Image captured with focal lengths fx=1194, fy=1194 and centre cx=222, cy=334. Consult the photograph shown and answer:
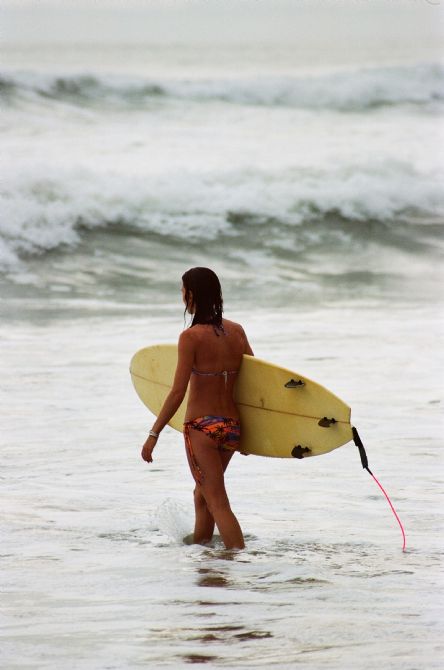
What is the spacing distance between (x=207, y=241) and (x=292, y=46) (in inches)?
208

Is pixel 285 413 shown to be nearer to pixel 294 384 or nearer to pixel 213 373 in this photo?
pixel 294 384

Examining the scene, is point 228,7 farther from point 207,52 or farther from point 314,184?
point 314,184

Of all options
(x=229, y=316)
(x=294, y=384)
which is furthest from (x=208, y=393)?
(x=229, y=316)

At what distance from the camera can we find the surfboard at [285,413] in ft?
13.5

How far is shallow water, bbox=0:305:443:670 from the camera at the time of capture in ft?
10.0

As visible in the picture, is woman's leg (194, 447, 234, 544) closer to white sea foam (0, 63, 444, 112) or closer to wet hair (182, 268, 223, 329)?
wet hair (182, 268, 223, 329)

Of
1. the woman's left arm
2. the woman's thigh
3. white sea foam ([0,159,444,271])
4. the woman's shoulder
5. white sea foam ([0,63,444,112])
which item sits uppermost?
white sea foam ([0,63,444,112])

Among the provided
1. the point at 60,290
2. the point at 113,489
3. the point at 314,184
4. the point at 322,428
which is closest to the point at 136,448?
the point at 113,489

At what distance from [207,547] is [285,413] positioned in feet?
1.78

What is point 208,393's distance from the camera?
4031 mm

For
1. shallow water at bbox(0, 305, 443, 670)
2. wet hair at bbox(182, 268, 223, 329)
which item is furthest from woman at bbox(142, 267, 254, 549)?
shallow water at bbox(0, 305, 443, 670)

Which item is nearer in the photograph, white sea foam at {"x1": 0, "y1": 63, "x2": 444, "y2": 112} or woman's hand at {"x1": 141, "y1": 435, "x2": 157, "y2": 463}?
woman's hand at {"x1": 141, "y1": 435, "x2": 157, "y2": 463}

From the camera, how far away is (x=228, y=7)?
22297 millimetres

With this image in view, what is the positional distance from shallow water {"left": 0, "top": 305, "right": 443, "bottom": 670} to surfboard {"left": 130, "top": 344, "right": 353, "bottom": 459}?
Result: 0.35 m
